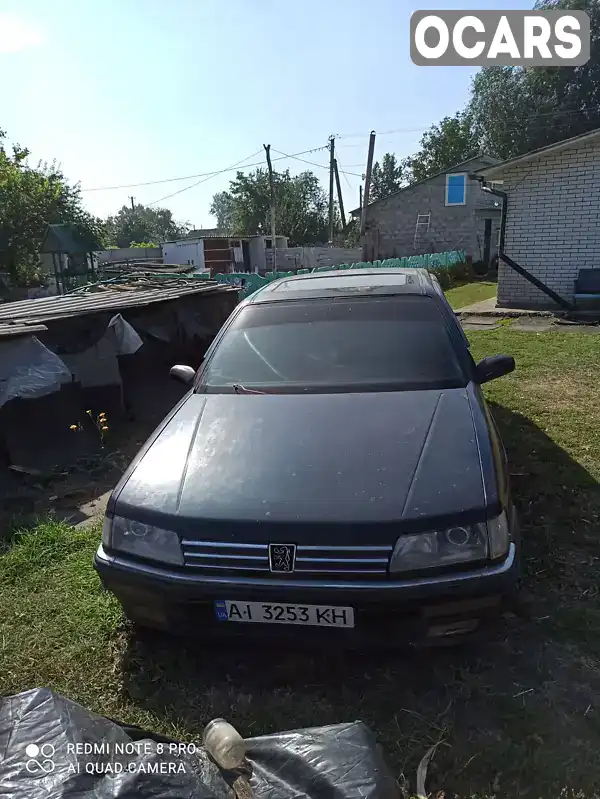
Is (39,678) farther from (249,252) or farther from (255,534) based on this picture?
(249,252)

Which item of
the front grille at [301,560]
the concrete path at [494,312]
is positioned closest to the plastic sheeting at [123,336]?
the front grille at [301,560]

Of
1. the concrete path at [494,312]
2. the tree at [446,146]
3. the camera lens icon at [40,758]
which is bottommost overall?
the concrete path at [494,312]

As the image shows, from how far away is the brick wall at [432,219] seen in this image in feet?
82.9

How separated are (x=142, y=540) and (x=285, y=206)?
42.6m

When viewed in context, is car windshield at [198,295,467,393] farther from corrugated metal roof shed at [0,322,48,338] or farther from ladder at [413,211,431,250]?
ladder at [413,211,431,250]

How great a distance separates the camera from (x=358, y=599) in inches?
75.1

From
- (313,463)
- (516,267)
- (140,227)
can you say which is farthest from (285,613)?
(140,227)

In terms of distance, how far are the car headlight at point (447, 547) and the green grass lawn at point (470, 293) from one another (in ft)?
37.9

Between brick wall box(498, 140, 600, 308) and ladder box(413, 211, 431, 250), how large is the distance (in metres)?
15.1

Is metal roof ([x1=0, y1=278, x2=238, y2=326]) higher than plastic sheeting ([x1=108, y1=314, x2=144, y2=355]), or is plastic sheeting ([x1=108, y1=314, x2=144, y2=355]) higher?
metal roof ([x1=0, y1=278, x2=238, y2=326])

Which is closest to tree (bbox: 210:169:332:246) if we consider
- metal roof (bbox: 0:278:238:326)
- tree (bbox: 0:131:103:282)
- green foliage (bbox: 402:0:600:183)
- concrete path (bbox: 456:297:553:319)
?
green foliage (bbox: 402:0:600:183)

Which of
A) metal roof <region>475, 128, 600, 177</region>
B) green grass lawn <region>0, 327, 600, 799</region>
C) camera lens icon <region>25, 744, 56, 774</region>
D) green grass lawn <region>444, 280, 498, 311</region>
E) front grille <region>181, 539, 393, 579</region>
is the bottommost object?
green grass lawn <region>0, 327, 600, 799</region>

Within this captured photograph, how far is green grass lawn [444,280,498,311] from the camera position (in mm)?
14082

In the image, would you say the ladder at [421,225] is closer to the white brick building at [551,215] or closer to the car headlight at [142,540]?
the white brick building at [551,215]
